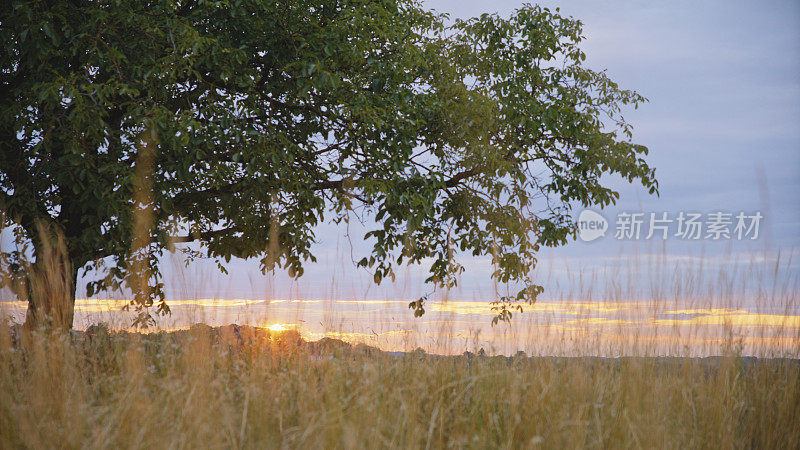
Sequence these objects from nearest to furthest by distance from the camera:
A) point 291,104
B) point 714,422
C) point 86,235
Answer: point 714,422
point 86,235
point 291,104

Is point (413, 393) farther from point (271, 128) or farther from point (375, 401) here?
point (271, 128)

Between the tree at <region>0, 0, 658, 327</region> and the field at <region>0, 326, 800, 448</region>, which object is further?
the tree at <region>0, 0, 658, 327</region>

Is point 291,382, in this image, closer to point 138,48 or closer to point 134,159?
point 134,159

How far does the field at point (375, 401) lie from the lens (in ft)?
14.2

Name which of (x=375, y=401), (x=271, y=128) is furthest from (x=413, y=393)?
(x=271, y=128)

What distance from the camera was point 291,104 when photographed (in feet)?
30.9

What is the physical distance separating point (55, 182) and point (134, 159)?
102cm

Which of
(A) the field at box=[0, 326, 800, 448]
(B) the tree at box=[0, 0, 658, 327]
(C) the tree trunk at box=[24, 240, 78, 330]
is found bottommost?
(A) the field at box=[0, 326, 800, 448]

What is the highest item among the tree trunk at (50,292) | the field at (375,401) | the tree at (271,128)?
the tree at (271,128)

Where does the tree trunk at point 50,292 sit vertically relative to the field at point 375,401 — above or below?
above

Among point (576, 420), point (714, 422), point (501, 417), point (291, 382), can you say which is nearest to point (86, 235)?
point (291, 382)

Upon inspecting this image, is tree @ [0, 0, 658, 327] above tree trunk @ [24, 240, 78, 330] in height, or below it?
above

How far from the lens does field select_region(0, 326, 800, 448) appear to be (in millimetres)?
4316

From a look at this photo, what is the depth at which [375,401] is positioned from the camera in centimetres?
477
